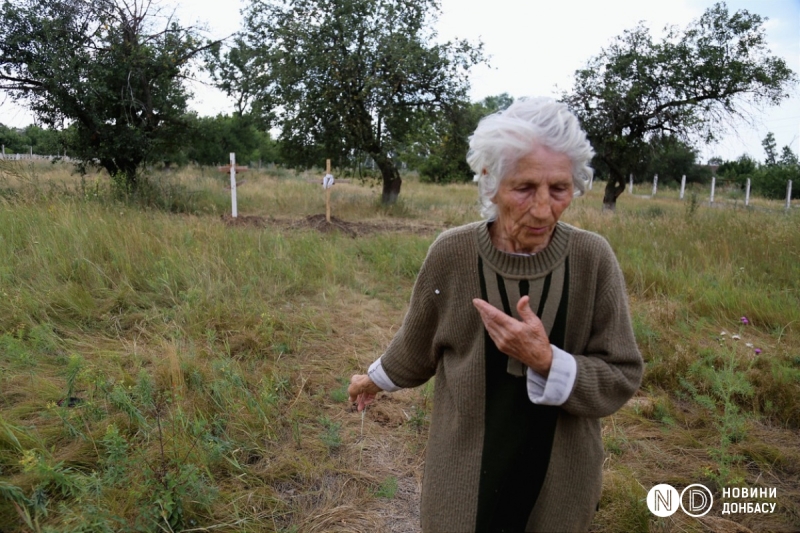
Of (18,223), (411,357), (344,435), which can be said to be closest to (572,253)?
(411,357)

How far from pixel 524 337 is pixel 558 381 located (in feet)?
0.44

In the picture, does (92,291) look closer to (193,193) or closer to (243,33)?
(193,193)

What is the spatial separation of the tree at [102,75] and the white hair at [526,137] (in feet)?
33.1

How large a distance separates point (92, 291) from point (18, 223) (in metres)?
2.11

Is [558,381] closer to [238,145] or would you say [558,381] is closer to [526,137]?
[526,137]

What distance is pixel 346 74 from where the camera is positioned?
44.2 ft

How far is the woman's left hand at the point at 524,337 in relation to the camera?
1.25 meters

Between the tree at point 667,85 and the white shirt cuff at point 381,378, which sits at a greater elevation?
the tree at point 667,85

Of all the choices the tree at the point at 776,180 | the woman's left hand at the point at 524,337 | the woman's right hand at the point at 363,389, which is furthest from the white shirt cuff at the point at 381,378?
the tree at the point at 776,180

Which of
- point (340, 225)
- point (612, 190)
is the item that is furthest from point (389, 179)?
point (612, 190)

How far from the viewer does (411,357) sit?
5.26 ft

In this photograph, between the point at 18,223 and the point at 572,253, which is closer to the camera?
the point at 572,253

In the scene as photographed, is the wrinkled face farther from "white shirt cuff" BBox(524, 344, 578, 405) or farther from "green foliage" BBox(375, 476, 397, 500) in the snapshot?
"green foliage" BBox(375, 476, 397, 500)

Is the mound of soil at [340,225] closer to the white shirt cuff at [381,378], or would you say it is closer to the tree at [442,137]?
the tree at [442,137]
